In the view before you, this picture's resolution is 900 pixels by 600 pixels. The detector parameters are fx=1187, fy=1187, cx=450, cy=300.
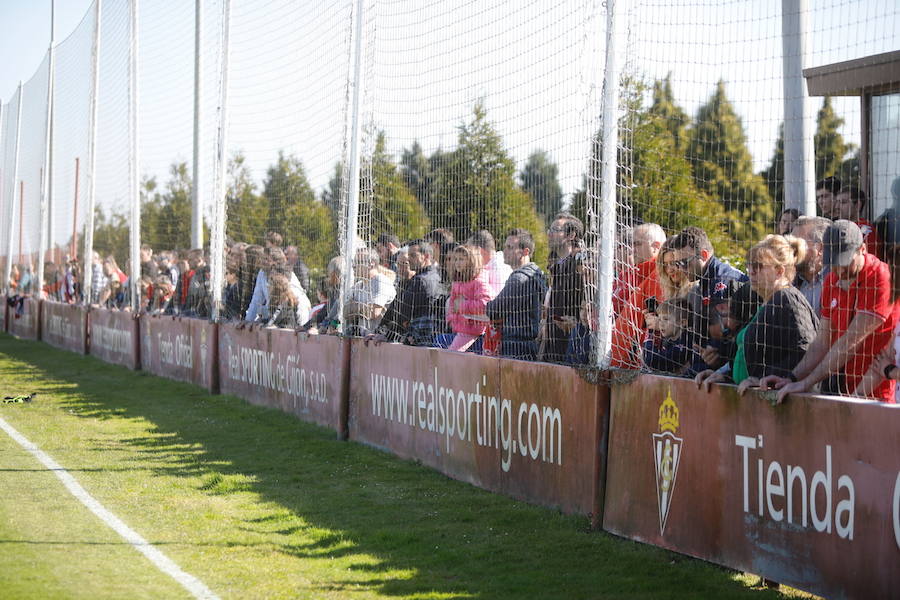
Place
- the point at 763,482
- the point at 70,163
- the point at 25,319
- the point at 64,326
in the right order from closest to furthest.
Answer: the point at 763,482
the point at 64,326
the point at 70,163
the point at 25,319

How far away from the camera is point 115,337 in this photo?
21.1 meters

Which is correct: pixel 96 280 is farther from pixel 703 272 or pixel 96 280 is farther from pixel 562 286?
pixel 703 272

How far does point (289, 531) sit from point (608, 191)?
2.86m

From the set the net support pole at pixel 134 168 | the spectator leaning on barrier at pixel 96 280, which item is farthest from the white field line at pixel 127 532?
the spectator leaning on barrier at pixel 96 280

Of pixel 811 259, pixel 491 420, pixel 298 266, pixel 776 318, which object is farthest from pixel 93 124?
pixel 776 318

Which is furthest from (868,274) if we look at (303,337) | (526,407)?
(303,337)

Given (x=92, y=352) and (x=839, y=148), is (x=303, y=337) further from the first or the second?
(x=92, y=352)

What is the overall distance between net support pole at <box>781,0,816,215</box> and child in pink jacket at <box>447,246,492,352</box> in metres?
2.99

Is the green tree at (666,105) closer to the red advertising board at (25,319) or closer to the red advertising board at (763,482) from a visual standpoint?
the red advertising board at (763,482)

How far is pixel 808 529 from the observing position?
17.7 feet

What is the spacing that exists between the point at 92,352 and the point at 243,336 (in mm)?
9468

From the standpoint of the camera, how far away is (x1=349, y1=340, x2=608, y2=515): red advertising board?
7.41 m

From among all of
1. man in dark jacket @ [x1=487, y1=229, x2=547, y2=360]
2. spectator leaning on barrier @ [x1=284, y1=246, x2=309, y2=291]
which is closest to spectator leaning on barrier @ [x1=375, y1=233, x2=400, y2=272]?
spectator leaning on barrier @ [x1=284, y1=246, x2=309, y2=291]

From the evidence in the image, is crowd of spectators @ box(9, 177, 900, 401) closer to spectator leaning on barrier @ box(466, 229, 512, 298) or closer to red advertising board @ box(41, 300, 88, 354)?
spectator leaning on barrier @ box(466, 229, 512, 298)
